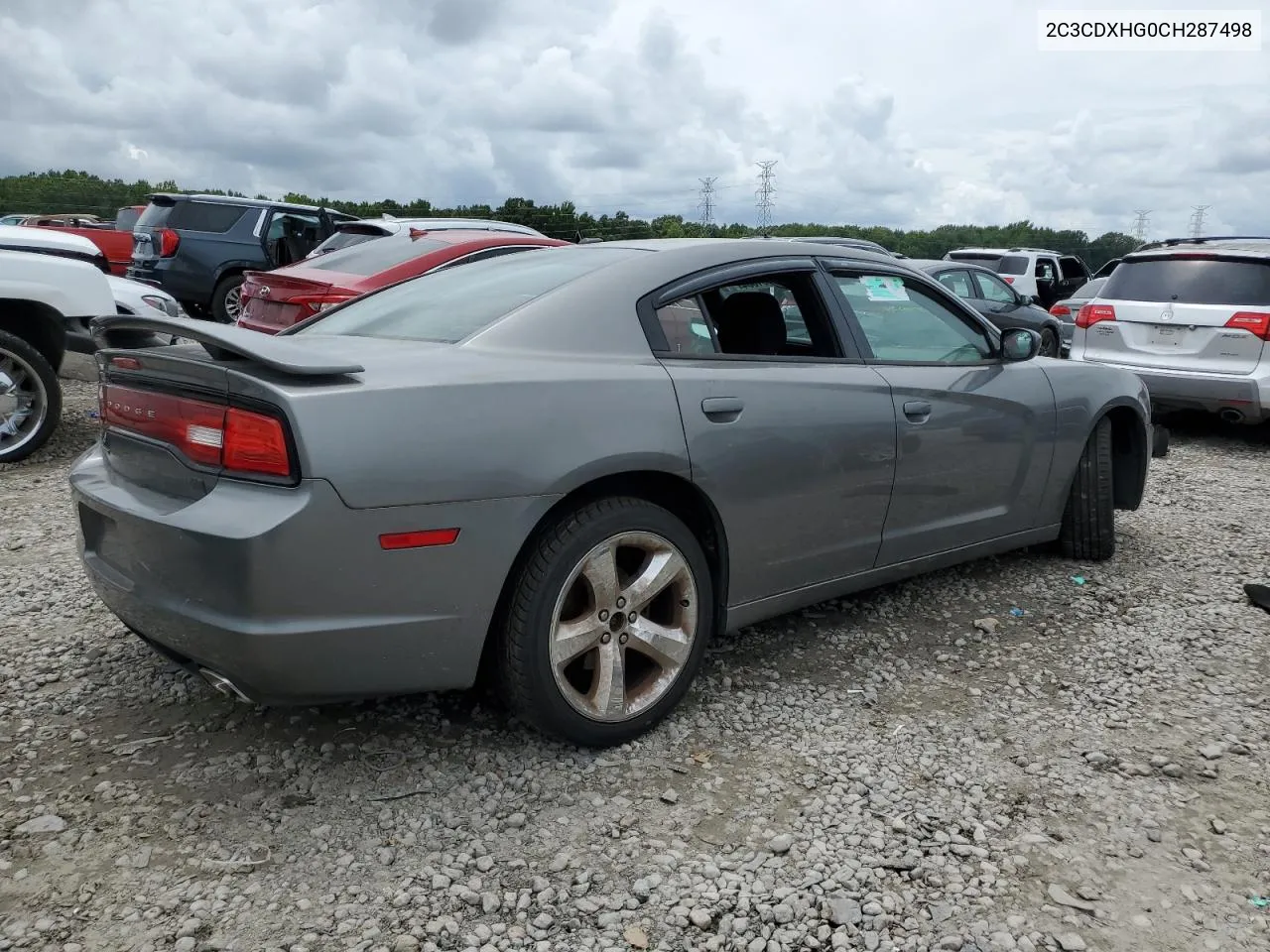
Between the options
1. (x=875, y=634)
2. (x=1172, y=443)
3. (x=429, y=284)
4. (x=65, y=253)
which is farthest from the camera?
(x=65, y=253)

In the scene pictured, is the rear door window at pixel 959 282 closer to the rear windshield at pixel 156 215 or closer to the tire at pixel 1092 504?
the tire at pixel 1092 504

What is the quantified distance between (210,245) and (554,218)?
23.2 m

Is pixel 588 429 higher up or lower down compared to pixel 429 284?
lower down

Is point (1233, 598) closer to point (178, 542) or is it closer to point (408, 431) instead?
point (408, 431)

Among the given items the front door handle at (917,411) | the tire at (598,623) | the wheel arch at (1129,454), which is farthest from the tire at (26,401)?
the wheel arch at (1129,454)

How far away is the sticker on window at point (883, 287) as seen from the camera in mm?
3859

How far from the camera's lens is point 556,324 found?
9.62 feet

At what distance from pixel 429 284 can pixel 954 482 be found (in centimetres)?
208

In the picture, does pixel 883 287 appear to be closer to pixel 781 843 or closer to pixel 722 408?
pixel 722 408

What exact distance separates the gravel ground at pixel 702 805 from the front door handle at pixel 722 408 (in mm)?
938

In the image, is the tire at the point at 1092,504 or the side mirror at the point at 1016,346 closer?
the side mirror at the point at 1016,346

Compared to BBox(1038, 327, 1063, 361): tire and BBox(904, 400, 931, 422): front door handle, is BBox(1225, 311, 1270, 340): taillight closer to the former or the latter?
BBox(904, 400, 931, 422): front door handle

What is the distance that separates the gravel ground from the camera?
7.39 ft

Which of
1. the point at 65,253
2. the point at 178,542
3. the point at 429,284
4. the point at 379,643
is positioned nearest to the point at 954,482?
the point at 429,284
